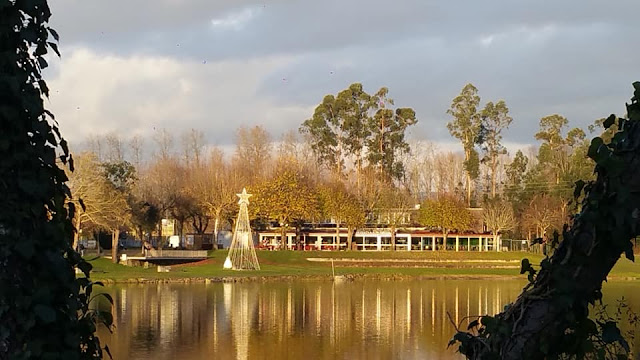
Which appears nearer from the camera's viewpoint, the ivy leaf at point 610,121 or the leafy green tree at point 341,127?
the ivy leaf at point 610,121

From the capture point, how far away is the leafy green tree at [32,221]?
252 cm

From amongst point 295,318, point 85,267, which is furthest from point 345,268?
point 85,267

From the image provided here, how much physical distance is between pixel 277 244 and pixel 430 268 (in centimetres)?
2112

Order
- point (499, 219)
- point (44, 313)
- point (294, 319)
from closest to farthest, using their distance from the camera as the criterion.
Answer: point (44, 313) < point (294, 319) < point (499, 219)

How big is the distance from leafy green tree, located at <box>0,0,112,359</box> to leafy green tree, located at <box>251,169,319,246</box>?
61270 mm

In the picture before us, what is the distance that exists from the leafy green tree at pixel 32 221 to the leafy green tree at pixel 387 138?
80823mm

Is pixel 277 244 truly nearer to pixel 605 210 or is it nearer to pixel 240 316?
pixel 240 316

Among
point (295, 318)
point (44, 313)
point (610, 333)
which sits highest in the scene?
point (44, 313)

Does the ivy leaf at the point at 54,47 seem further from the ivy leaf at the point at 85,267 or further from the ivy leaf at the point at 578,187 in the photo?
the ivy leaf at the point at 578,187

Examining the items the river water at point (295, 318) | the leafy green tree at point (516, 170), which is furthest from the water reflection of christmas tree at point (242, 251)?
the leafy green tree at point (516, 170)

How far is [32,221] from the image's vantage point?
262 centimetres

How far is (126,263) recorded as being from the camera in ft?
169

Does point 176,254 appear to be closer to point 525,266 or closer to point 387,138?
point 387,138

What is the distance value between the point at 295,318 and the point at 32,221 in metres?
24.5
